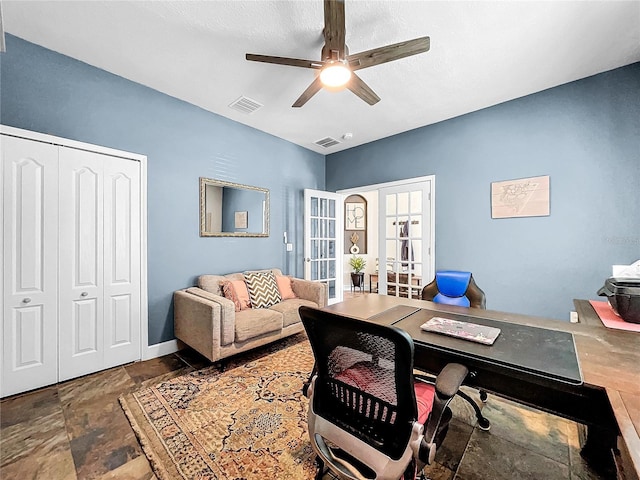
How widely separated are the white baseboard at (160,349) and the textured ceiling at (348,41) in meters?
2.75

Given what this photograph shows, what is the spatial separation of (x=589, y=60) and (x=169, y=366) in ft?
15.9

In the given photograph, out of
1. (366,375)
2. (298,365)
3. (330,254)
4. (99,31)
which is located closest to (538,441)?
(366,375)

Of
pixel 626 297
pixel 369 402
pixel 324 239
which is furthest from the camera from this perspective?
pixel 324 239

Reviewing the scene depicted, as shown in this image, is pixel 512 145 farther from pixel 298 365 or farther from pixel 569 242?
pixel 298 365

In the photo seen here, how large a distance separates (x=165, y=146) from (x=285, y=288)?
7.26 feet

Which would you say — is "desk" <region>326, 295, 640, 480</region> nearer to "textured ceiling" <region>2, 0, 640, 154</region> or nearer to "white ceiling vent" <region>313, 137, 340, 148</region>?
"textured ceiling" <region>2, 0, 640, 154</region>

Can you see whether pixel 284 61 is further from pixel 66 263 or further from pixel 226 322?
pixel 66 263

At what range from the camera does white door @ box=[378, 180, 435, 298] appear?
12.6 feet

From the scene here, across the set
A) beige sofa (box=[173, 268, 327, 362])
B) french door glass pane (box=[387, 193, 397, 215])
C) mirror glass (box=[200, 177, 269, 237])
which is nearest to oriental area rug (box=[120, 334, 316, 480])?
beige sofa (box=[173, 268, 327, 362])

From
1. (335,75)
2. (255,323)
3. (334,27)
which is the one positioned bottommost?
(255,323)

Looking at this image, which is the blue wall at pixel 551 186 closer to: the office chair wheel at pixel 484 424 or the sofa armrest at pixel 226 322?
the office chair wheel at pixel 484 424

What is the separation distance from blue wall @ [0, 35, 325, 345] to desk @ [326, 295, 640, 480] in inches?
98.3

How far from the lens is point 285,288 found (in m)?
3.70

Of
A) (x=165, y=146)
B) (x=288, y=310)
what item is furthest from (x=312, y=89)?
(x=288, y=310)
